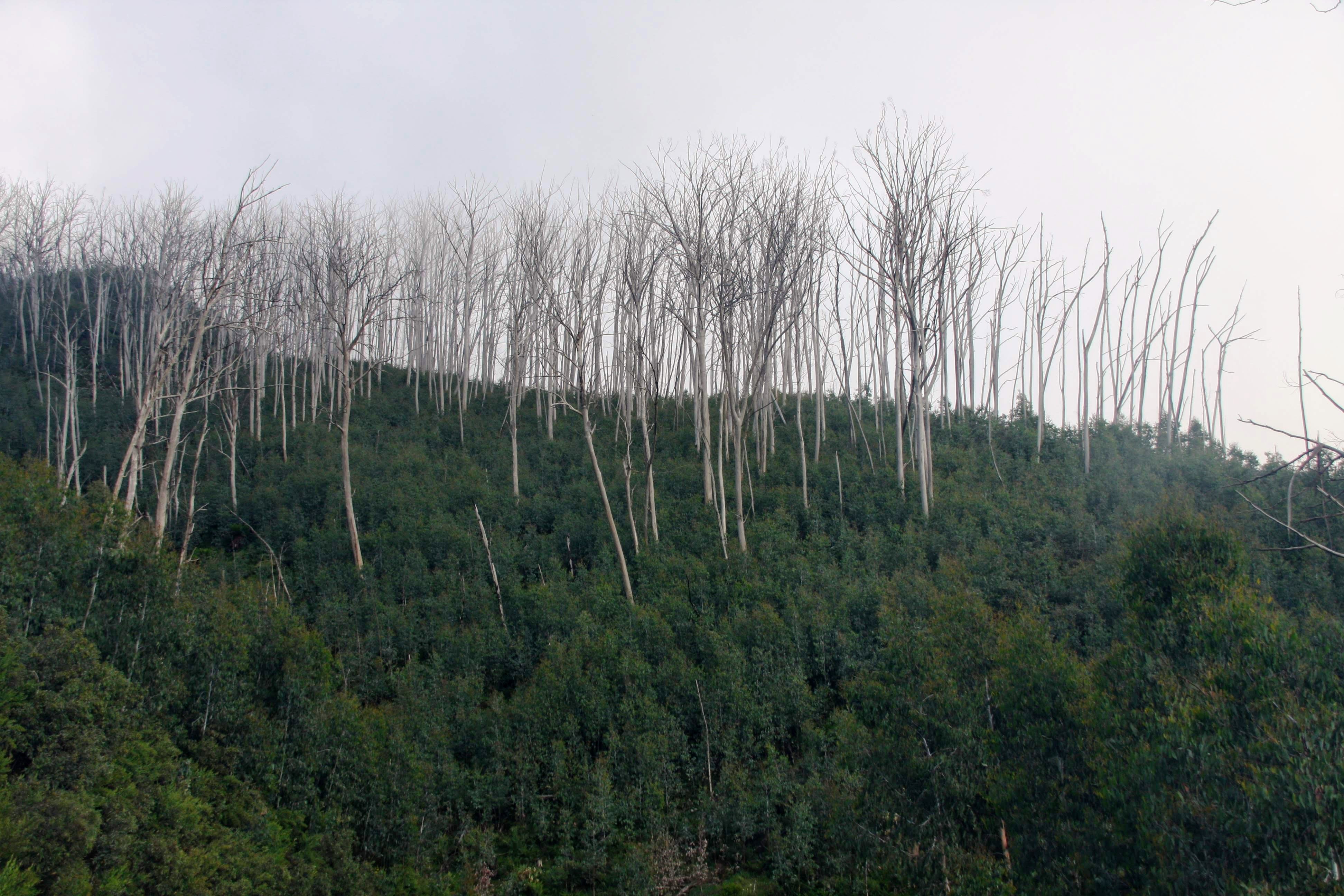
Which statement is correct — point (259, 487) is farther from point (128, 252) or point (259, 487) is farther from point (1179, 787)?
point (1179, 787)

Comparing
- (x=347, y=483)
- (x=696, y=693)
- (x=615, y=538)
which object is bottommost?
(x=696, y=693)

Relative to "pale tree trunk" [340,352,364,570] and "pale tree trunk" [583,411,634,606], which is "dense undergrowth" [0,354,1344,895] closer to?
"pale tree trunk" [583,411,634,606]

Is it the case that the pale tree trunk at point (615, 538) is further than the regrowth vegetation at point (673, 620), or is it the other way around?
the pale tree trunk at point (615, 538)

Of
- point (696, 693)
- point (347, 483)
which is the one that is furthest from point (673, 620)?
point (347, 483)

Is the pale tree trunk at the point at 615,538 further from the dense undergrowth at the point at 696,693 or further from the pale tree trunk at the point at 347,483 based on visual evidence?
the pale tree trunk at the point at 347,483

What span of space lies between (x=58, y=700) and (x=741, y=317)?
17075 mm

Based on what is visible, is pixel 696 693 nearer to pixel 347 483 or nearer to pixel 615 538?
pixel 615 538

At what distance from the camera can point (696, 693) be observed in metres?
13.2

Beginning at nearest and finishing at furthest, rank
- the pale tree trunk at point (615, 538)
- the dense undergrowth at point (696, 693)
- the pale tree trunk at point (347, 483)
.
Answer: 1. the dense undergrowth at point (696, 693)
2. the pale tree trunk at point (615, 538)
3. the pale tree trunk at point (347, 483)

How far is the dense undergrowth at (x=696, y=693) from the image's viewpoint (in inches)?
279

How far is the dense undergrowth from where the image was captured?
7086 mm

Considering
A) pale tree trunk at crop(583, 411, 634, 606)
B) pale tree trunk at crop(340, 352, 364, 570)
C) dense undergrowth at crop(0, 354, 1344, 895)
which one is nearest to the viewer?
dense undergrowth at crop(0, 354, 1344, 895)

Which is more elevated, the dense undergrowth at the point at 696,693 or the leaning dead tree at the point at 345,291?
the leaning dead tree at the point at 345,291

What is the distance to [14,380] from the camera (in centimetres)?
2977
